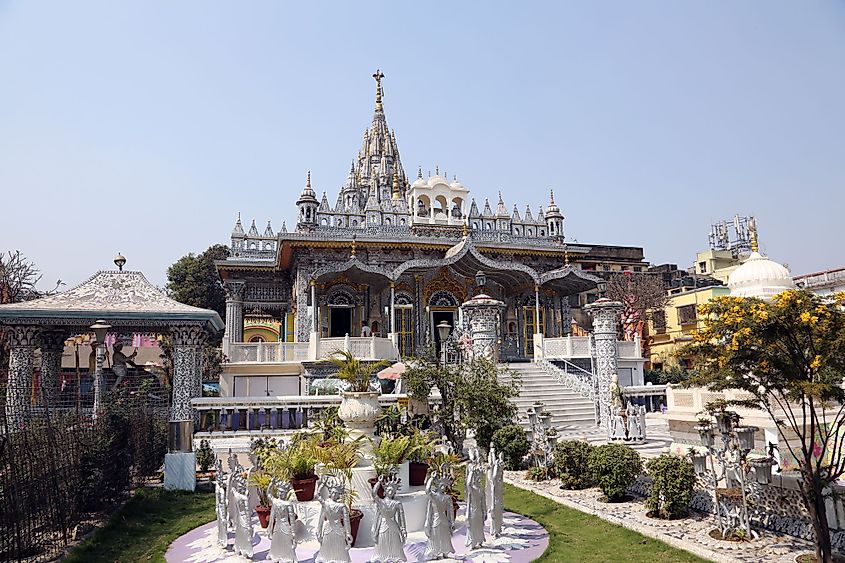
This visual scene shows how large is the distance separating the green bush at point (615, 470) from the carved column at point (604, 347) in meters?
8.40

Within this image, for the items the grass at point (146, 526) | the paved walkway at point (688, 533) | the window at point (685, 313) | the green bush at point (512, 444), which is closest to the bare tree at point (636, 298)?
the window at point (685, 313)

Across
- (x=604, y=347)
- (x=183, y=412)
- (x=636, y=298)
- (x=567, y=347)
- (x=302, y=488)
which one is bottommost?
(x=302, y=488)

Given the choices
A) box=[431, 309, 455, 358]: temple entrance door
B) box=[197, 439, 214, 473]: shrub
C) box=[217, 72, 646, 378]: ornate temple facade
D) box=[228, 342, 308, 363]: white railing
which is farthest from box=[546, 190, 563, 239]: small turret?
box=[197, 439, 214, 473]: shrub

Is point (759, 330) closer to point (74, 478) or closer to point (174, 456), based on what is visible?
point (74, 478)

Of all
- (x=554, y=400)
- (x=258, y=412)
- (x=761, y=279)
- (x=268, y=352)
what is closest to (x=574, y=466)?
(x=761, y=279)

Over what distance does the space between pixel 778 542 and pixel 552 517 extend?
9.99 feet

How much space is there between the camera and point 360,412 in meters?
9.09

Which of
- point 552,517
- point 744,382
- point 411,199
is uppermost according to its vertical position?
point 411,199

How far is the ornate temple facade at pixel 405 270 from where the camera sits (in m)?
25.4

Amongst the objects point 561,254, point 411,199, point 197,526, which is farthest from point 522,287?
point 197,526

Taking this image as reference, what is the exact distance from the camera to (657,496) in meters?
9.11

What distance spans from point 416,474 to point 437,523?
171 centimetres

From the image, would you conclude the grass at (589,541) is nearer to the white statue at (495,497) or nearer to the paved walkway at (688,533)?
the paved walkway at (688,533)

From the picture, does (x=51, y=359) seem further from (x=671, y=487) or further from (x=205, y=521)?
(x=671, y=487)
